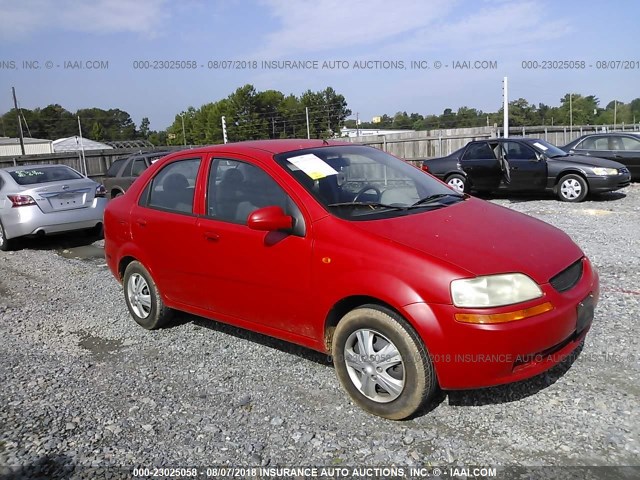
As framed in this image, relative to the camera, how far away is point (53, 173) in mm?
10117

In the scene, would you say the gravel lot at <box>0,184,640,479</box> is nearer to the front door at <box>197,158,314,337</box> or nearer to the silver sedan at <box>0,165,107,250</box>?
the front door at <box>197,158,314,337</box>

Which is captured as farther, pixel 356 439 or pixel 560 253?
pixel 560 253

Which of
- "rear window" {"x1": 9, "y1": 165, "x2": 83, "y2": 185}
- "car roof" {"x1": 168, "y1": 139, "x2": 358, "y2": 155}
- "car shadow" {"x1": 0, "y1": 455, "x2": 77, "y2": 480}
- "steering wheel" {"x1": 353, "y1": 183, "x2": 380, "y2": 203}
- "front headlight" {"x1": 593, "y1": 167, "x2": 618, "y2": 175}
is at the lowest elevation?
"car shadow" {"x1": 0, "y1": 455, "x2": 77, "y2": 480}

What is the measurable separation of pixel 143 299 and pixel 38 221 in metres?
5.13

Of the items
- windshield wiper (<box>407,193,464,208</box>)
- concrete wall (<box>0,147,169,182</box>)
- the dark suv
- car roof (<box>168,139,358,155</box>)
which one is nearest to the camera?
windshield wiper (<box>407,193,464,208</box>)

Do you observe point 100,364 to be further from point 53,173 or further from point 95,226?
point 53,173

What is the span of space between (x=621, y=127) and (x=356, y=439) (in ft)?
146

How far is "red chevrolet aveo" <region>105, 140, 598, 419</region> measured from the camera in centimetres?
302

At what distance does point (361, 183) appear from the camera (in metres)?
4.00

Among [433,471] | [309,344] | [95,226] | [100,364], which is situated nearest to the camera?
[433,471]

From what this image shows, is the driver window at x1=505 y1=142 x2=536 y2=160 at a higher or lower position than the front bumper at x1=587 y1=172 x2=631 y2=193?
higher

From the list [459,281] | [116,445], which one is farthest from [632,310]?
[116,445]

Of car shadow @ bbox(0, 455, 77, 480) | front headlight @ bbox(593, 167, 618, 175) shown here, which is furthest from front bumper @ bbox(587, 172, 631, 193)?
car shadow @ bbox(0, 455, 77, 480)

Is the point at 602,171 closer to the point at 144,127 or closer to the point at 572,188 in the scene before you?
the point at 572,188
